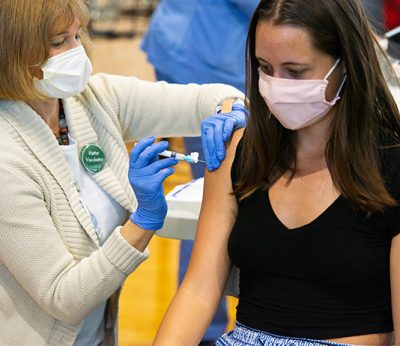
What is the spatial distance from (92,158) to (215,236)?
386 millimetres

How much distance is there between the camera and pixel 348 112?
5.37 feet

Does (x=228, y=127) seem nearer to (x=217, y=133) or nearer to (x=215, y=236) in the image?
(x=217, y=133)

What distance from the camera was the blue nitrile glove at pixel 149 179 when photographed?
5.84 ft

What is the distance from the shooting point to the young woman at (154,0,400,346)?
5.22 ft

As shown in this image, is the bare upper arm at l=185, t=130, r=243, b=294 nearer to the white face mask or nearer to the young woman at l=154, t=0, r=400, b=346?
the young woman at l=154, t=0, r=400, b=346

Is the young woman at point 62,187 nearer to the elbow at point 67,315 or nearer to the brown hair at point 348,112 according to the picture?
the elbow at point 67,315

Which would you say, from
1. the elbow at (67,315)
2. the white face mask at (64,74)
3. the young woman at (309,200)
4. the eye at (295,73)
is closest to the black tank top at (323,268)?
the young woman at (309,200)

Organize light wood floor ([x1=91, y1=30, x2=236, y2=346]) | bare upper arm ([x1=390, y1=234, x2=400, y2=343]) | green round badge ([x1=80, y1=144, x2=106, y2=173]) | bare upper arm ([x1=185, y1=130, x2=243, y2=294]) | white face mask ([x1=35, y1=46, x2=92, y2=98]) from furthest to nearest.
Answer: light wood floor ([x1=91, y1=30, x2=236, y2=346]) < green round badge ([x1=80, y1=144, x2=106, y2=173]) < white face mask ([x1=35, y1=46, x2=92, y2=98]) < bare upper arm ([x1=185, y1=130, x2=243, y2=294]) < bare upper arm ([x1=390, y1=234, x2=400, y2=343])

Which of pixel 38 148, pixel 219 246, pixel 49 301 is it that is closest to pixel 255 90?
pixel 219 246

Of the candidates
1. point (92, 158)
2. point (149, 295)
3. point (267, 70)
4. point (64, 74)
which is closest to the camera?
point (267, 70)

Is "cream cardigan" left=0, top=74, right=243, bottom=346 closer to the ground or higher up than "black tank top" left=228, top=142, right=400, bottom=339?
closer to the ground

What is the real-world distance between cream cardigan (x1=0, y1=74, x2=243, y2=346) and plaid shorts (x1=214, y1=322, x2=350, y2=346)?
0.26 m

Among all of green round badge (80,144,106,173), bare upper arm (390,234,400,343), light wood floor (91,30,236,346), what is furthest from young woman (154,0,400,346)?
light wood floor (91,30,236,346)

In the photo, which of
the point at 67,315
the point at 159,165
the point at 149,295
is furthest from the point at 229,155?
the point at 149,295
